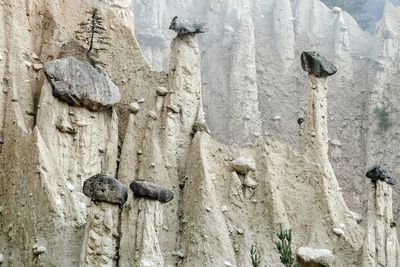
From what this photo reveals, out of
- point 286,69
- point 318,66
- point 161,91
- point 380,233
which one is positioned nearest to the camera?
point 380,233

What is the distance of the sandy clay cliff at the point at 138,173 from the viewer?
42.4 feet

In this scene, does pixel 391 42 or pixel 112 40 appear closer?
pixel 112 40

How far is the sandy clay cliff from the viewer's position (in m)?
12.9

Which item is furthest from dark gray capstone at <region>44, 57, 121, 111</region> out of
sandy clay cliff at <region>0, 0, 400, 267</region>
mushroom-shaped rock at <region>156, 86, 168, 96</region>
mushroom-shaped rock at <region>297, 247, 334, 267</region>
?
mushroom-shaped rock at <region>297, 247, 334, 267</region>

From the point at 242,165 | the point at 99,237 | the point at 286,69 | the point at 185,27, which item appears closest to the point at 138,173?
the point at 242,165

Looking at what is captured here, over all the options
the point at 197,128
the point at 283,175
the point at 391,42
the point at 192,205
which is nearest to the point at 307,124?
the point at 283,175

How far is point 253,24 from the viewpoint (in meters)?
33.9

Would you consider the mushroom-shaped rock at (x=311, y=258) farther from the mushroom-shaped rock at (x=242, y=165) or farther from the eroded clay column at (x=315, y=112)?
the eroded clay column at (x=315, y=112)

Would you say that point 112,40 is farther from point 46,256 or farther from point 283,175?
point 46,256

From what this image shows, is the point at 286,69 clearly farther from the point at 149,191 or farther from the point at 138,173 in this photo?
the point at 149,191

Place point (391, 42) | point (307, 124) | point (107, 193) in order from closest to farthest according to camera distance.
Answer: point (107, 193) < point (307, 124) < point (391, 42)

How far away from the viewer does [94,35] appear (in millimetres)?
17938

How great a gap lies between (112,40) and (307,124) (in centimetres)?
587

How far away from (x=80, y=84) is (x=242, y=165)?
433cm
